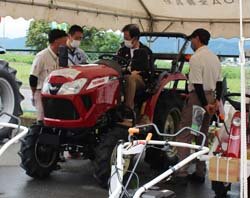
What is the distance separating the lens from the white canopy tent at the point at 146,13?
28.9 ft

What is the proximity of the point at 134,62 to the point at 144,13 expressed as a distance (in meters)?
3.28

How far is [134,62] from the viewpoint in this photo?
7.69 m

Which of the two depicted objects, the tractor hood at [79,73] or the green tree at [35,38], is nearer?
the tractor hood at [79,73]

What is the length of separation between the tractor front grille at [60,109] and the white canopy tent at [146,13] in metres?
1.71

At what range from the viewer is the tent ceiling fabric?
880 cm

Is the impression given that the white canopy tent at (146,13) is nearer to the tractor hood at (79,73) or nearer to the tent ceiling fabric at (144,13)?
the tent ceiling fabric at (144,13)

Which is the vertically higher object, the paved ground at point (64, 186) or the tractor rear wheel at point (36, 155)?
the tractor rear wheel at point (36, 155)

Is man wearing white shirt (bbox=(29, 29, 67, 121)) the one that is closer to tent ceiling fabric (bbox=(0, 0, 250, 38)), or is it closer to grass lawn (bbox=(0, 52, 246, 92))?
tent ceiling fabric (bbox=(0, 0, 250, 38))

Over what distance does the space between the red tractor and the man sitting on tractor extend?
10 centimetres

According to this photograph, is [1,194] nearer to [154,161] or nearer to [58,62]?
[58,62]

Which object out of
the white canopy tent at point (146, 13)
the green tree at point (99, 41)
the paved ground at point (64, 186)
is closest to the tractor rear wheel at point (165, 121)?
the paved ground at point (64, 186)

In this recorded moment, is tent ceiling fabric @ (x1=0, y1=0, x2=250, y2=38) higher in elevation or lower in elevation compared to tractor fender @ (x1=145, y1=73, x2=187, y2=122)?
higher

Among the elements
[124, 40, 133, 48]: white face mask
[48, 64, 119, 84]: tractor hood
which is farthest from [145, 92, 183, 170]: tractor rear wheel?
[48, 64, 119, 84]: tractor hood

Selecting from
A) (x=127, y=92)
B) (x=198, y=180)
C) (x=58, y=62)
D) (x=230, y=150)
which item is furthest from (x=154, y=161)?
(x=230, y=150)
